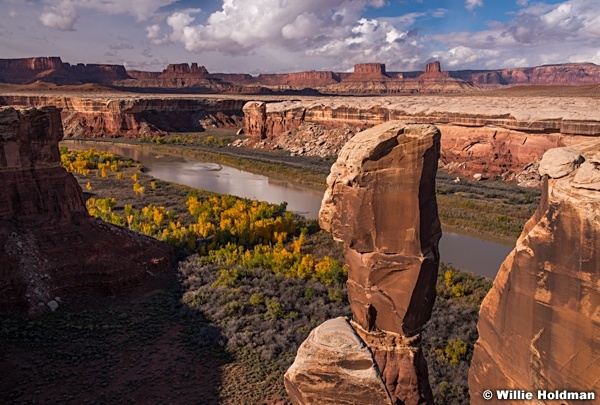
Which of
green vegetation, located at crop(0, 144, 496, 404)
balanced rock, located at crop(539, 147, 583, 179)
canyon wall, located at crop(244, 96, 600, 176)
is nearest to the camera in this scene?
balanced rock, located at crop(539, 147, 583, 179)

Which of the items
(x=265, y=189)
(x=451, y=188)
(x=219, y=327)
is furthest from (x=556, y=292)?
(x=265, y=189)

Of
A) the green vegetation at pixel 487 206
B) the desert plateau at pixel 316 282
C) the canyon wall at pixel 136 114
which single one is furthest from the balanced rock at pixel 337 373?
A: the canyon wall at pixel 136 114

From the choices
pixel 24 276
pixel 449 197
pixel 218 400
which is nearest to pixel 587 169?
pixel 218 400

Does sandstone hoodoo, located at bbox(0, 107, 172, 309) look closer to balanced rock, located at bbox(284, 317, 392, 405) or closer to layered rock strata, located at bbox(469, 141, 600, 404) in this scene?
balanced rock, located at bbox(284, 317, 392, 405)

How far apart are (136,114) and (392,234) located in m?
67.0

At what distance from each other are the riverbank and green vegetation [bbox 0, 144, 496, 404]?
7.15 metres

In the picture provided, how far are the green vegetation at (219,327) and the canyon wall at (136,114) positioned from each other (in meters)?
50.5

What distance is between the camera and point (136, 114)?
6788 centimetres

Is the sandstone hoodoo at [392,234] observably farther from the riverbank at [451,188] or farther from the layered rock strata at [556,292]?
the riverbank at [451,188]

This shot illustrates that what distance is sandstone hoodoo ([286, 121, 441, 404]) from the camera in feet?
22.2

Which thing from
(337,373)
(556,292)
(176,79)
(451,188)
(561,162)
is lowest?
(451,188)

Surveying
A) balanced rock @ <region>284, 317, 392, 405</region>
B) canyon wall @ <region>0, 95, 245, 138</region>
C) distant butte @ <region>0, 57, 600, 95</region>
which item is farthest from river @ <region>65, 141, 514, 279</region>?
distant butte @ <region>0, 57, 600, 95</region>

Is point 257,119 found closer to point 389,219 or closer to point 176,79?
point 389,219

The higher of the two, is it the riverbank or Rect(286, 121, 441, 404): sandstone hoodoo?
Rect(286, 121, 441, 404): sandstone hoodoo
